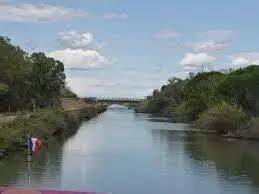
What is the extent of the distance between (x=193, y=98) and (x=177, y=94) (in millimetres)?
54392

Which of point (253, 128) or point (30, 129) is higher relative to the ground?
point (30, 129)

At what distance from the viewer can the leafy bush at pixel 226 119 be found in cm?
8737

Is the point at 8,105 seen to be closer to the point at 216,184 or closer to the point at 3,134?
the point at 3,134

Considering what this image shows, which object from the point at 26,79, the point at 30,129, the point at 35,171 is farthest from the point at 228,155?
the point at 26,79

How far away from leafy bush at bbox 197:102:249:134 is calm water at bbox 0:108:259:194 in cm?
1355

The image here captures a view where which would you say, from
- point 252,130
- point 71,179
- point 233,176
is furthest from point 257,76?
point 71,179

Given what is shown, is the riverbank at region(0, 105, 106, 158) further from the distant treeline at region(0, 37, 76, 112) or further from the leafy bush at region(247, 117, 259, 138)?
the leafy bush at region(247, 117, 259, 138)

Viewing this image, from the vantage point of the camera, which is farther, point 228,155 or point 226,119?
point 226,119

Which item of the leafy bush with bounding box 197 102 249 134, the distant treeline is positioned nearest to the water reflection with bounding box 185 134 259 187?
the leafy bush with bounding box 197 102 249 134

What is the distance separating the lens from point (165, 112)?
625 ft

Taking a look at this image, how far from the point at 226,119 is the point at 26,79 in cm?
3263

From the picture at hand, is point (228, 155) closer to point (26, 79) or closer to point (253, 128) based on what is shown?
point (253, 128)

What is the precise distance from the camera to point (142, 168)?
48.0m

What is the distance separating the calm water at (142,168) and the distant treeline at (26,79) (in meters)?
20.9
